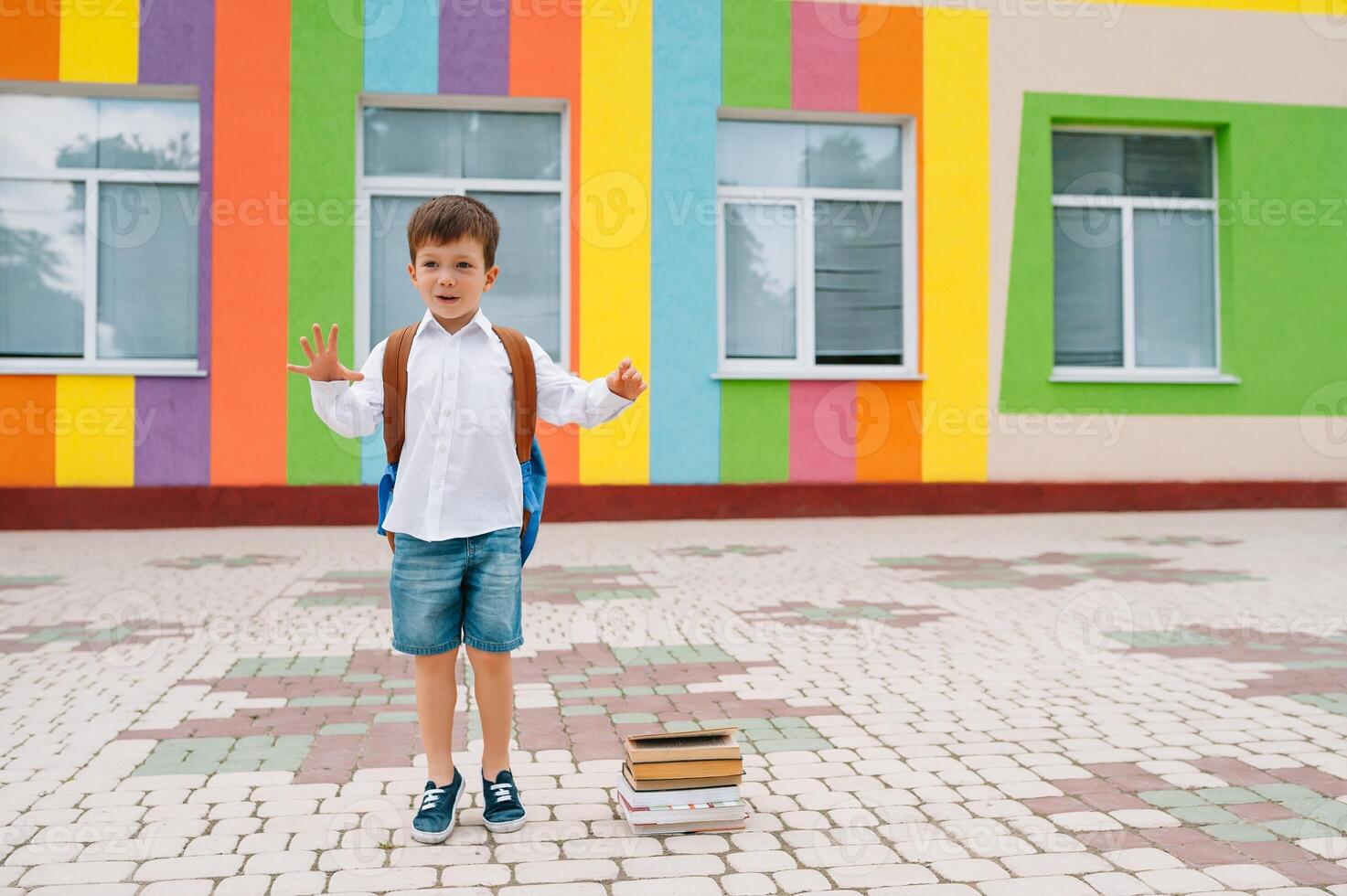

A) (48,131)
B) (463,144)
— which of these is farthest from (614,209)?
(48,131)

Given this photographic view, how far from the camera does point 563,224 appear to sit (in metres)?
11.3

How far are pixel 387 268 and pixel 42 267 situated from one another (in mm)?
3150

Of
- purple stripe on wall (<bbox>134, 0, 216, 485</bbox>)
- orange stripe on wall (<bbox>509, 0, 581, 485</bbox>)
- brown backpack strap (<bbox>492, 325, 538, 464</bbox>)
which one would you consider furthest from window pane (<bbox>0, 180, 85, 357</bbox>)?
brown backpack strap (<bbox>492, 325, 538, 464</bbox>)

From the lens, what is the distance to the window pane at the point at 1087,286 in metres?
12.3

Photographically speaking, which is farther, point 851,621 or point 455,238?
point 851,621

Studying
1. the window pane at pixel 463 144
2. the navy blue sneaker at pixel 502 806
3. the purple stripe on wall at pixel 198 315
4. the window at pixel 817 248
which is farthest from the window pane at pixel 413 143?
the navy blue sneaker at pixel 502 806

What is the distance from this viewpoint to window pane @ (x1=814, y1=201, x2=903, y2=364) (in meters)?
11.9

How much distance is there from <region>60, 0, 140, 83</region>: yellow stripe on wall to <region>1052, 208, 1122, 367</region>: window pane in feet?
30.5

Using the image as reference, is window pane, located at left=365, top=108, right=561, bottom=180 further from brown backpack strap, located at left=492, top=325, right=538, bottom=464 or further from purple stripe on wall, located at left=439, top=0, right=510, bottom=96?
brown backpack strap, located at left=492, top=325, right=538, bottom=464

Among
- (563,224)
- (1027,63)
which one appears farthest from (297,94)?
(1027,63)

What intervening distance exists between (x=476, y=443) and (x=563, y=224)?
336 inches

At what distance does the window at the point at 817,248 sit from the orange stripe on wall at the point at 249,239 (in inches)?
168

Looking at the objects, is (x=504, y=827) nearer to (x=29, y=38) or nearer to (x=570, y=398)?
(x=570, y=398)

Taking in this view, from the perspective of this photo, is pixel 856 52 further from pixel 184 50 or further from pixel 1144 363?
pixel 184 50
